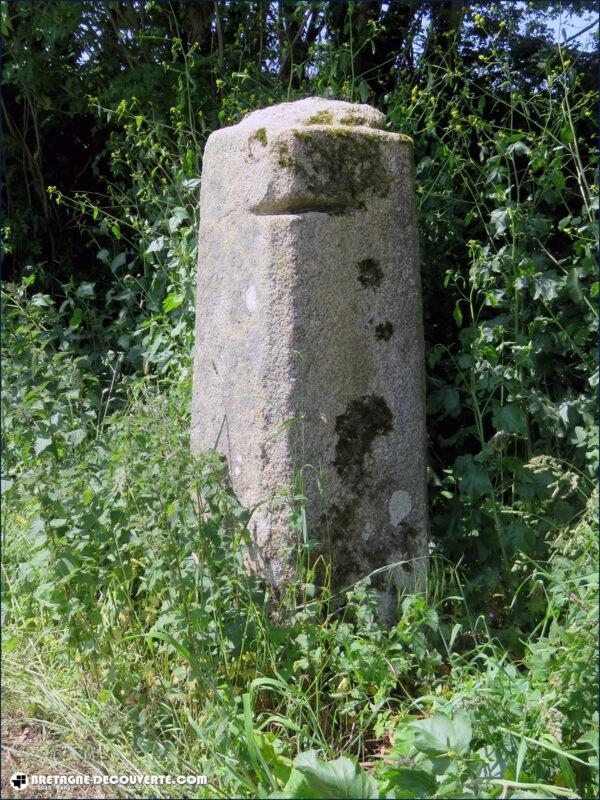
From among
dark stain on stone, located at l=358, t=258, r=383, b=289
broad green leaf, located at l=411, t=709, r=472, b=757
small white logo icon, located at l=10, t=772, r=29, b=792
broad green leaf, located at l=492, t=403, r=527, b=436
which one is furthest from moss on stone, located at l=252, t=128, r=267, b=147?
small white logo icon, located at l=10, t=772, r=29, b=792

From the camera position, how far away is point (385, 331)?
9.67 feet

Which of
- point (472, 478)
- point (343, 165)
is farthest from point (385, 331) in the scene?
point (472, 478)

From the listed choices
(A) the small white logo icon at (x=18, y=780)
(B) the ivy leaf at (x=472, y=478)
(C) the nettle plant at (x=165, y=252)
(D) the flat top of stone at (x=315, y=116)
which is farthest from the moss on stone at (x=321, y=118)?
(A) the small white logo icon at (x=18, y=780)

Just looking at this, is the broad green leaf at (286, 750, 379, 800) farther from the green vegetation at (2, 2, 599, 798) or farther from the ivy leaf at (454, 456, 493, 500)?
the ivy leaf at (454, 456, 493, 500)

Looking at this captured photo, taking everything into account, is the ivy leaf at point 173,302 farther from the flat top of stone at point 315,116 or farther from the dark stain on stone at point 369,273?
the dark stain on stone at point 369,273

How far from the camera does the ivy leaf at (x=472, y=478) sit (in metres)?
3.25

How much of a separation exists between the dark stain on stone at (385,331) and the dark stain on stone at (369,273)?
13 cm

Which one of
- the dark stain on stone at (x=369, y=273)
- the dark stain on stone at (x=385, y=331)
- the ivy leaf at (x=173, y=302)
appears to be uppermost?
the dark stain on stone at (x=369, y=273)

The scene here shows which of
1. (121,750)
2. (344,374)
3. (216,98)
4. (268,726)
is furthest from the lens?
(216,98)

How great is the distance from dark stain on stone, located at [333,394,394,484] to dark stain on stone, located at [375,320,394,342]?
0.19 meters

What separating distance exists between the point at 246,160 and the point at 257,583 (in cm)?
135

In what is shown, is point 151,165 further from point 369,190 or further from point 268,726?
point 268,726

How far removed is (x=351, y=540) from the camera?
2916 mm

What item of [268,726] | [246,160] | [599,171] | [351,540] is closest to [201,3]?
[246,160]
